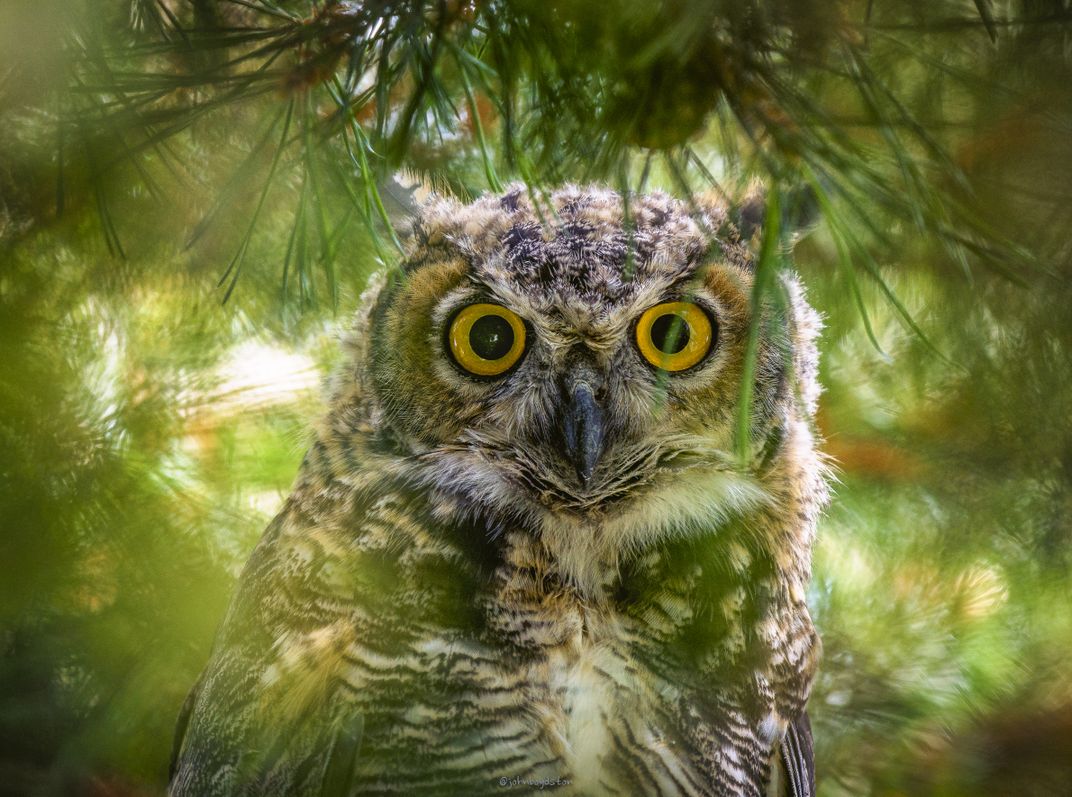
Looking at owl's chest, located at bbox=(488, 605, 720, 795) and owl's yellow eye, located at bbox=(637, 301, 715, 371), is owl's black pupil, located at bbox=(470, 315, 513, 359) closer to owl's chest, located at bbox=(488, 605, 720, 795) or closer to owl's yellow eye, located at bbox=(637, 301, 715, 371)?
owl's yellow eye, located at bbox=(637, 301, 715, 371)

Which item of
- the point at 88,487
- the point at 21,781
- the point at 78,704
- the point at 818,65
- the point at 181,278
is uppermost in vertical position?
the point at 818,65

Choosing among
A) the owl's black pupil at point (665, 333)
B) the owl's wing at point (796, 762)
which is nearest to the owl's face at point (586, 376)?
the owl's black pupil at point (665, 333)

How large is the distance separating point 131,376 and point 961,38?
4.39 ft

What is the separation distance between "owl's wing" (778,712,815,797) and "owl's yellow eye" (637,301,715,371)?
0.64m

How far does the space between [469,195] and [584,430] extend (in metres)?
0.59

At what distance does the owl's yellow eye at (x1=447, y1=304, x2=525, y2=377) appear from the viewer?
1253 mm

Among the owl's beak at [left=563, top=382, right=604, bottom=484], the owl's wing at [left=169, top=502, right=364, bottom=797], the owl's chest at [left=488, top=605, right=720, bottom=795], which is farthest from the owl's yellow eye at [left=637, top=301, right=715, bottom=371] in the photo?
the owl's wing at [left=169, top=502, right=364, bottom=797]

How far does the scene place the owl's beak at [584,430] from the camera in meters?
1.17

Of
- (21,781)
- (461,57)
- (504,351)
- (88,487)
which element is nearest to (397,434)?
(504,351)

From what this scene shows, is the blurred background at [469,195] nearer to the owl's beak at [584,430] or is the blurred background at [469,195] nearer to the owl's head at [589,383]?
the owl's head at [589,383]

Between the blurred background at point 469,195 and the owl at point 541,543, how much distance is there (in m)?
0.14

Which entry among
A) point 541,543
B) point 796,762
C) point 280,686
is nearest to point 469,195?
point 541,543

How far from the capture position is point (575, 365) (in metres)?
1.23

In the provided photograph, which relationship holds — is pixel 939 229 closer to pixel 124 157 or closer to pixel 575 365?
pixel 575 365
